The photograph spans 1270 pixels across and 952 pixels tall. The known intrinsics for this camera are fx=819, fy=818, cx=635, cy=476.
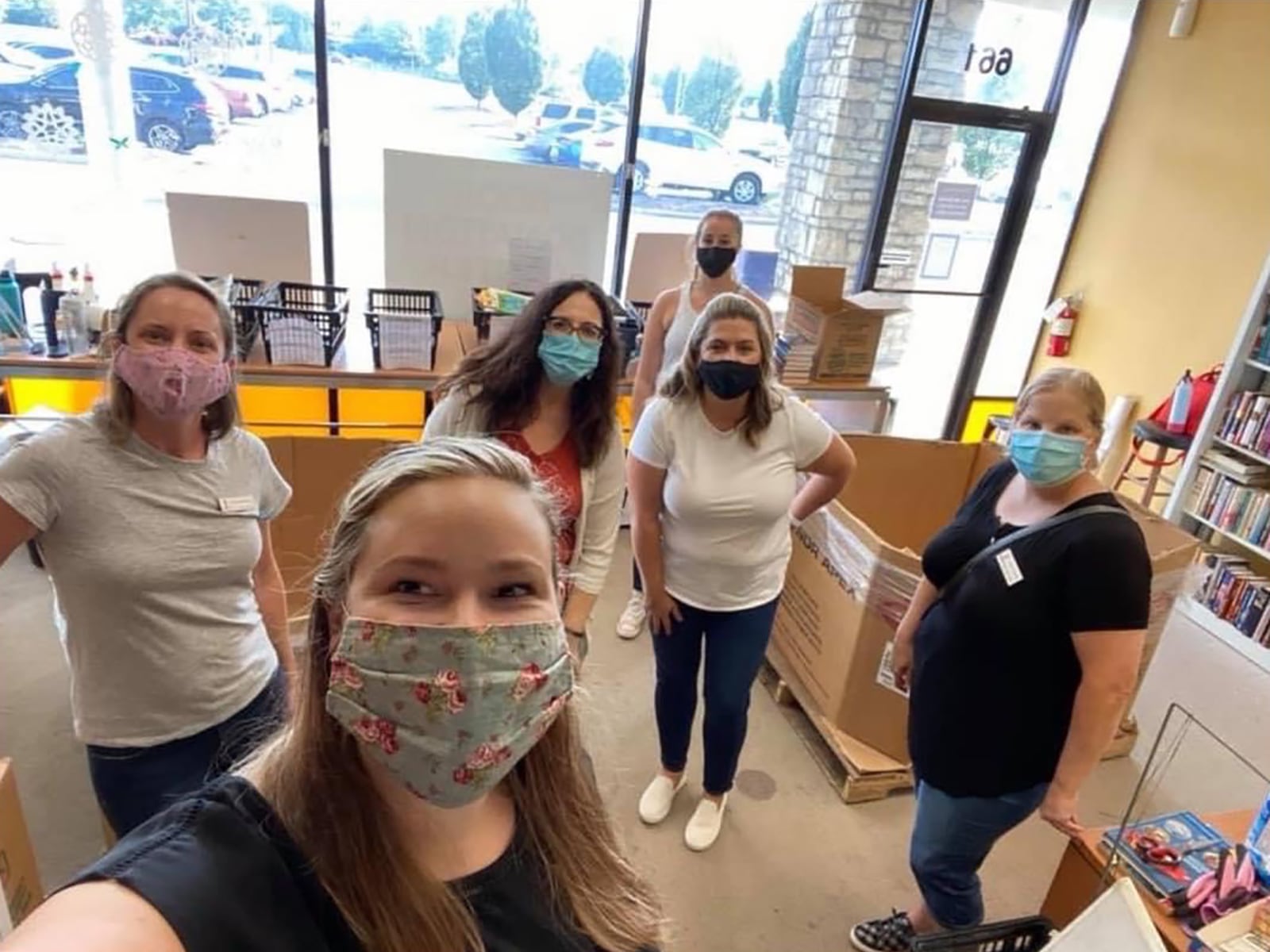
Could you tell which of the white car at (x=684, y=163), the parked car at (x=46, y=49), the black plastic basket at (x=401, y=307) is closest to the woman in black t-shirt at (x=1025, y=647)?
the black plastic basket at (x=401, y=307)

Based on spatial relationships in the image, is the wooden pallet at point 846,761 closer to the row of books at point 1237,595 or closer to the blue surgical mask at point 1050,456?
the blue surgical mask at point 1050,456

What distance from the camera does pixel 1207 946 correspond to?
118 centimetres

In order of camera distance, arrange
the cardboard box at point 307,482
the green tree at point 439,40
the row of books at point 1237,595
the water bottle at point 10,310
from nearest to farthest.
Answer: the cardboard box at point 307,482
the water bottle at point 10,310
the row of books at point 1237,595
the green tree at point 439,40

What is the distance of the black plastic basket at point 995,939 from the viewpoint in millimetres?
1297

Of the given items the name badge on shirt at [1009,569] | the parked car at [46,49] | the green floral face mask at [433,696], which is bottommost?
the name badge on shirt at [1009,569]

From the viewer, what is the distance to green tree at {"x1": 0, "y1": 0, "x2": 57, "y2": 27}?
10.1 ft

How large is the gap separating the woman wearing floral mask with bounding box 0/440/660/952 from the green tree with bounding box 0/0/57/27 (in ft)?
11.3

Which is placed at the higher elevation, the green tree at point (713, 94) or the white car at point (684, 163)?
the green tree at point (713, 94)

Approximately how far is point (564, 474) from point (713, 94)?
2836 mm

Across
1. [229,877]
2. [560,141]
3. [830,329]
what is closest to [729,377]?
[229,877]

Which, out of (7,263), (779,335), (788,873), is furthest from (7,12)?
(788,873)

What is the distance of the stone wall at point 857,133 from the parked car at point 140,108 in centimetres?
267

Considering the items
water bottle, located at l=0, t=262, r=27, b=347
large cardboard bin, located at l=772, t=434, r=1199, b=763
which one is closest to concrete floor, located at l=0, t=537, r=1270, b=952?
large cardboard bin, located at l=772, t=434, r=1199, b=763

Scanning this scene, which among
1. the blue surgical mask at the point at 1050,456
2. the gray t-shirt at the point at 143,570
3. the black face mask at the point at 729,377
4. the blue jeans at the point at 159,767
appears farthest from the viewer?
the black face mask at the point at 729,377
